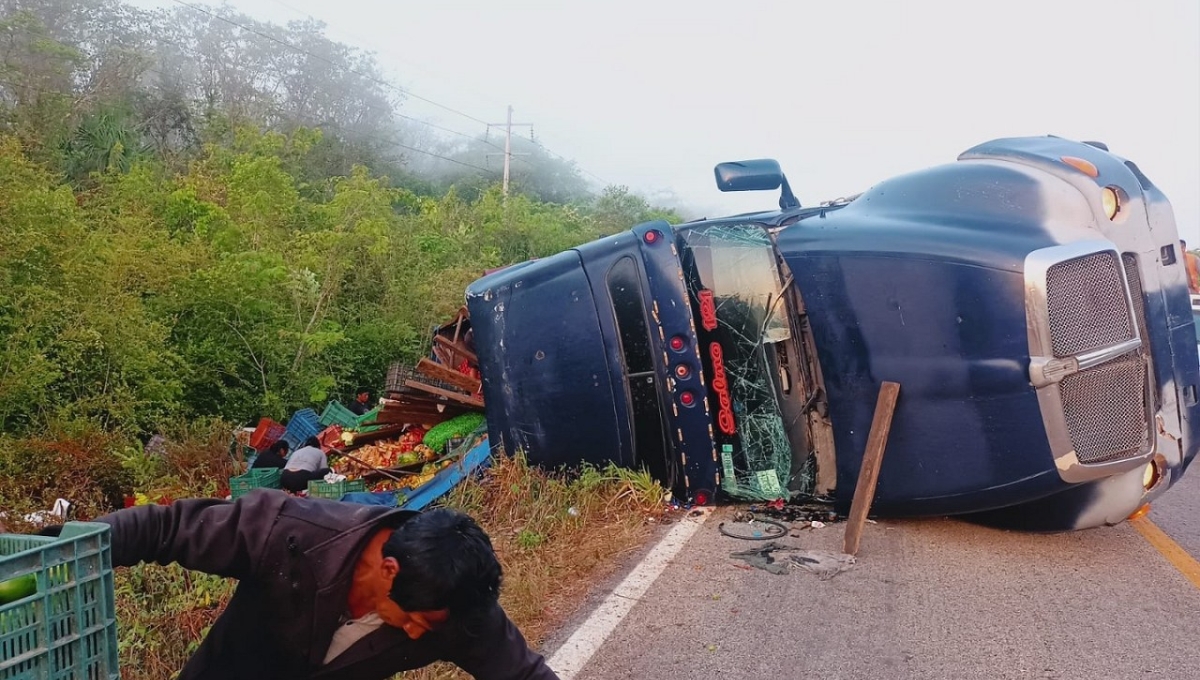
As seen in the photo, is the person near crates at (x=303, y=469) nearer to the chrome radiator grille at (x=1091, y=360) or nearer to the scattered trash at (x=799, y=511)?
the scattered trash at (x=799, y=511)

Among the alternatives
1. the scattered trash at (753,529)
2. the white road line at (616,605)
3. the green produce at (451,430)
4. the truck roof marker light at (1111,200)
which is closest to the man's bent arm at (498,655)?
the white road line at (616,605)

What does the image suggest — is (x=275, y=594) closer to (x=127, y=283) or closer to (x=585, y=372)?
(x=585, y=372)

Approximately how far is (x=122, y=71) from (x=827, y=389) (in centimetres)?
2184

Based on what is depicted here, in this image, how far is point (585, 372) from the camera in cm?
608

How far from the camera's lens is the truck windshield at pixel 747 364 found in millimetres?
5898

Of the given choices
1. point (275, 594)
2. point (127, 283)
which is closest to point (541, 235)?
point (127, 283)

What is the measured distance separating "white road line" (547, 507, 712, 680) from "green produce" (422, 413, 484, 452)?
244 cm

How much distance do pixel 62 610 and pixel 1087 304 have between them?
4.79 metres

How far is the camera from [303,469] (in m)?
7.56

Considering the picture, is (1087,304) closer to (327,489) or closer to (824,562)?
(824,562)

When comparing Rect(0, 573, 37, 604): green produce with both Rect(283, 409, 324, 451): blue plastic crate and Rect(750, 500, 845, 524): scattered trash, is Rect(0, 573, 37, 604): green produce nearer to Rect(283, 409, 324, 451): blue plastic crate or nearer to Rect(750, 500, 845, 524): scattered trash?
Rect(750, 500, 845, 524): scattered trash

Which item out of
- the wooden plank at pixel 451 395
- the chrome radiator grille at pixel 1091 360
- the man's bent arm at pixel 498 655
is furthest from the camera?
the wooden plank at pixel 451 395

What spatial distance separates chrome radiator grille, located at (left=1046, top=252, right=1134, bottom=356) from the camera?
4.86 m

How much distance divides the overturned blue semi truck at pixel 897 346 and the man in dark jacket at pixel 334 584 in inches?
139
